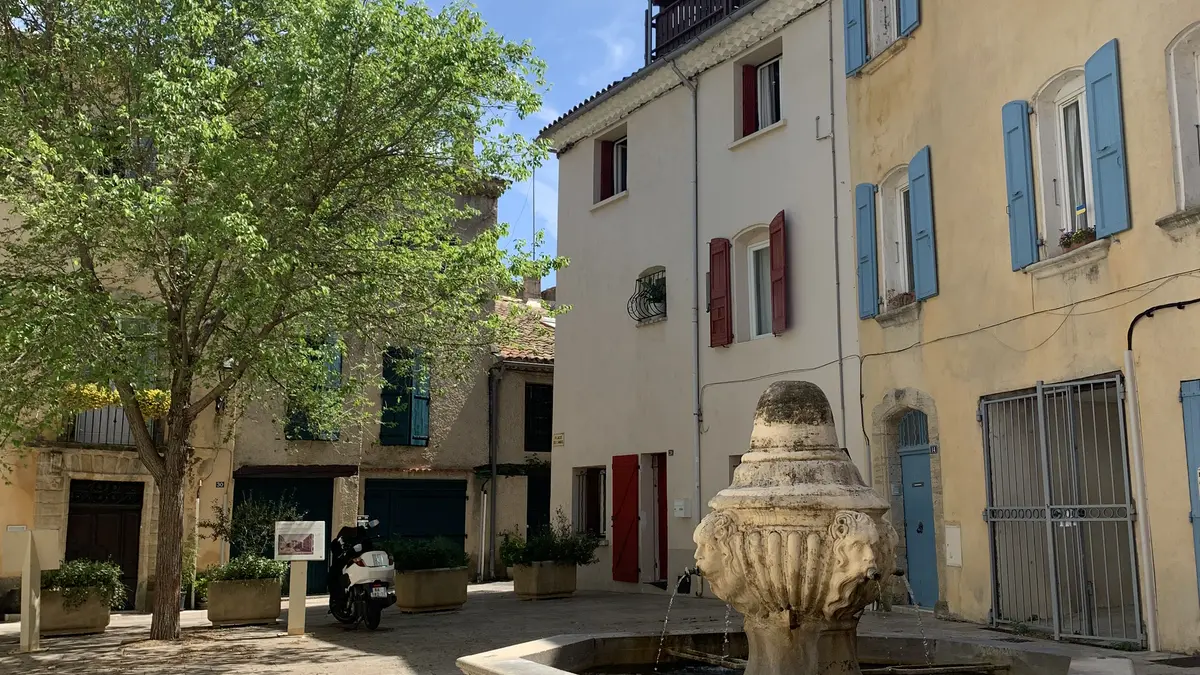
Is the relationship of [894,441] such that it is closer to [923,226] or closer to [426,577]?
[923,226]

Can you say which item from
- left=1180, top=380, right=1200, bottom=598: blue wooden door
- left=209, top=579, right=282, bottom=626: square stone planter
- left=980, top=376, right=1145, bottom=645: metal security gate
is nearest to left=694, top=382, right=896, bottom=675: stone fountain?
left=1180, top=380, right=1200, bottom=598: blue wooden door

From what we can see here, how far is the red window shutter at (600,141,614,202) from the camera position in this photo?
64.5 ft

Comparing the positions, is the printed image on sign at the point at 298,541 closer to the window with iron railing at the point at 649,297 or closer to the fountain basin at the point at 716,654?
the fountain basin at the point at 716,654

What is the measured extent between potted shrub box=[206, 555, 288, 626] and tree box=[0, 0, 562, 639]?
4.90 ft

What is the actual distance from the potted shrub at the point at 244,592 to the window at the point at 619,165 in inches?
366

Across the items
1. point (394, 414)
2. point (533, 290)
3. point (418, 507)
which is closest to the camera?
point (394, 414)

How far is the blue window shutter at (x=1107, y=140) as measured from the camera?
30.2 ft

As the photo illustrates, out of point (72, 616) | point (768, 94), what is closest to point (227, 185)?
point (72, 616)

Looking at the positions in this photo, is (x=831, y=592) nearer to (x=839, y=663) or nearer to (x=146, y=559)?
(x=839, y=663)

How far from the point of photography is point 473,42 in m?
11.9

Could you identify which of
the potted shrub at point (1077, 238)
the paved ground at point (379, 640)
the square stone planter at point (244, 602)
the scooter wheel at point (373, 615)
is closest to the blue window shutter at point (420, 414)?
the paved ground at point (379, 640)

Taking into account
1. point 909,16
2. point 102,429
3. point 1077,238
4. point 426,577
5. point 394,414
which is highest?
point 909,16

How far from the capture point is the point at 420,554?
14.9 m

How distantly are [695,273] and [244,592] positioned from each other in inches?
320
